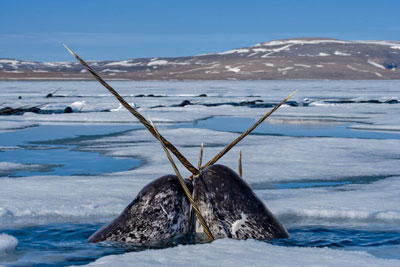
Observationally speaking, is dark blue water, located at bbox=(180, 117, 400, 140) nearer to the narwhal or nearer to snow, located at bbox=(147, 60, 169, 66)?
the narwhal

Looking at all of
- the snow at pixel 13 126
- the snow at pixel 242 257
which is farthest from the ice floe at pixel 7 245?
the snow at pixel 13 126

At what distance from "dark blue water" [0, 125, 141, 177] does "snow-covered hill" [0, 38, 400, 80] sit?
7905cm

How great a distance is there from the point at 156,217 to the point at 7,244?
97cm

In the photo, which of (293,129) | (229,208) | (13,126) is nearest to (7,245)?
(229,208)

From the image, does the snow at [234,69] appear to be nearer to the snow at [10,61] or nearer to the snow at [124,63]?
the snow at [124,63]

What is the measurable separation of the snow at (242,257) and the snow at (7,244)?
0.78m

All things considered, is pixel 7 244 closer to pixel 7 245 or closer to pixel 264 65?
pixel 7 245

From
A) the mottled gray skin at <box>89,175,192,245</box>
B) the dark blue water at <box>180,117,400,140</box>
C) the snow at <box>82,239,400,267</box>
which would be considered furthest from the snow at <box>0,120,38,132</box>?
the snow at <box>82,239,400,267</box>

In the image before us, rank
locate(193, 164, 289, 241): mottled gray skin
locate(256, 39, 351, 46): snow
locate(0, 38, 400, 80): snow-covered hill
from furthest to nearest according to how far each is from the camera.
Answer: locate(256, 39, 351, 46): snow → locate(0, 38, 400, 80): snow-covered hill → locate(193, 164, 289, 241): mottled gray skin

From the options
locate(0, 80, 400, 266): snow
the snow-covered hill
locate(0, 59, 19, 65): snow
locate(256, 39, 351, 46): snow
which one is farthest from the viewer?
locate(0, 59, 19, 65): snow

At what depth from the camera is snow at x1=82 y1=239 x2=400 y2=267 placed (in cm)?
361

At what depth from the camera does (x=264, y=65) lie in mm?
120438

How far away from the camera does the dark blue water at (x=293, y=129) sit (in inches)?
560

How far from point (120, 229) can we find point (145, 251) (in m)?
0.63
